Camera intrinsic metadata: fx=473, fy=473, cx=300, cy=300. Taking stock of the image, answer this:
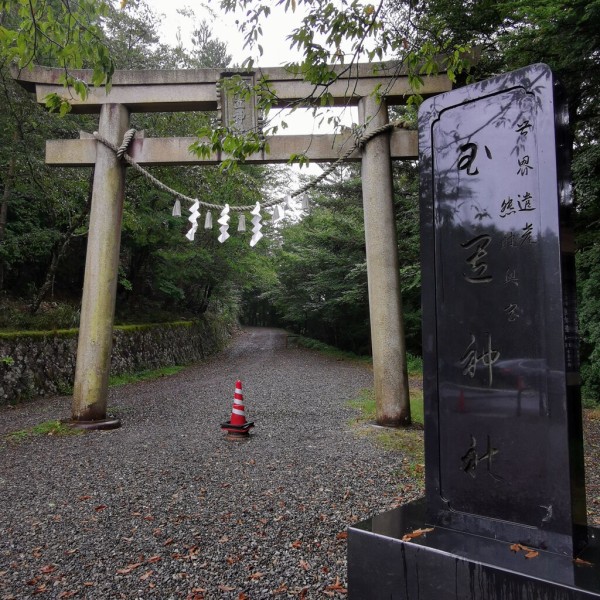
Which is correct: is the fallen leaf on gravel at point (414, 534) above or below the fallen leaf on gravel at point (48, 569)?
above

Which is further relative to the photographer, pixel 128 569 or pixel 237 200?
pixel 237 200

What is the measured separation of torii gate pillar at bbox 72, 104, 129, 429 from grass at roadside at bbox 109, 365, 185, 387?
204 inches

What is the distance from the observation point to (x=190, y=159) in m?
6.29

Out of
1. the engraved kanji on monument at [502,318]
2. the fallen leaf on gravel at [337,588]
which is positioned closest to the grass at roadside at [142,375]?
→ the fallen leaf on gravel at [337,588]

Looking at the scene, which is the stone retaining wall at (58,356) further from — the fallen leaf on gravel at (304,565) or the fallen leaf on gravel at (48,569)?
the fallen leaf on gravel at (304,565)

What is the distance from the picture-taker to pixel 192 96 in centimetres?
636

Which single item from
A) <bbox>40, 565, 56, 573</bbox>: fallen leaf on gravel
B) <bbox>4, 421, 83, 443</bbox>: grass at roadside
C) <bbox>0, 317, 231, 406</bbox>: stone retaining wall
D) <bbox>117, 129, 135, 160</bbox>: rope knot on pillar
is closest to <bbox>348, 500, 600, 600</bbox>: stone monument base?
<bbox>40, 565, 56, 573</bbox>: fallen leaf on gravel

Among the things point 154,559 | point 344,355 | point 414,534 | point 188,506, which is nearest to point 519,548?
point 414,534

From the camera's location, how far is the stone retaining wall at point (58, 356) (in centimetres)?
887

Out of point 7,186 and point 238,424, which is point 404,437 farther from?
point 7,186

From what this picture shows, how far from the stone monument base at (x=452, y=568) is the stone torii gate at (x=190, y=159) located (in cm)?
376

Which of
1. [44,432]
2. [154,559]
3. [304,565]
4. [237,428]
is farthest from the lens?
[44,432]

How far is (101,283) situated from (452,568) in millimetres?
5663

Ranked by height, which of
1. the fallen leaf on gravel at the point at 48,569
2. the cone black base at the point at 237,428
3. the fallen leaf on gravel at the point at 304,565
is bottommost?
the fallen leaf on gravel at the point at 48,569
